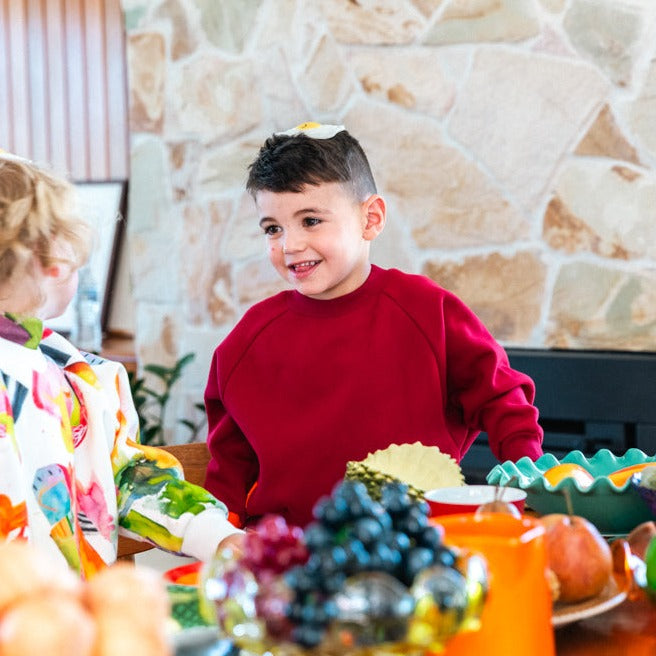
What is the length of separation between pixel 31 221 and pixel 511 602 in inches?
23.8

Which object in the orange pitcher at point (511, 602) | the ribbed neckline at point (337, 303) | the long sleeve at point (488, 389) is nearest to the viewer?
the orange pitcher at point (511, 602)

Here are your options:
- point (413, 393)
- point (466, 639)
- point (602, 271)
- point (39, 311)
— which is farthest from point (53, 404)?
point (602, 271)

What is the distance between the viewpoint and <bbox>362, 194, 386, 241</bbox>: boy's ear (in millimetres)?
1728

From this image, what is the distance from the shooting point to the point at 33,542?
0.99m

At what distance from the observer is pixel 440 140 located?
125 inches

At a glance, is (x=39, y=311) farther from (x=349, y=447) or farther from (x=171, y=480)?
(x=349, y=447)

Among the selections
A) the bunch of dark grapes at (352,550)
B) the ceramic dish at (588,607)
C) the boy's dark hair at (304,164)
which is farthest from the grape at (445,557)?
the boy's dark hair at (304,164)

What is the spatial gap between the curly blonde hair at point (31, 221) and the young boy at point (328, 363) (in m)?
0.57

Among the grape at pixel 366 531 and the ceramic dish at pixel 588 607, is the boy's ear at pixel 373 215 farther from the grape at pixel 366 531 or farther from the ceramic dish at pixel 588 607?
the grape at pixel 366 531

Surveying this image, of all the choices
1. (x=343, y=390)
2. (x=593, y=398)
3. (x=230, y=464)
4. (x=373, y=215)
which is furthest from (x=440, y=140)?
(x=230, y=464)

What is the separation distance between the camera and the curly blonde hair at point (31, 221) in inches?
38.8

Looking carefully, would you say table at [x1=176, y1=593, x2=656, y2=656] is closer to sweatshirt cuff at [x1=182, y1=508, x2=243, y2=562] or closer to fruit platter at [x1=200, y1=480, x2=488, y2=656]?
fruit platter at [x1=200, y1=480, x2=488, y2=656]

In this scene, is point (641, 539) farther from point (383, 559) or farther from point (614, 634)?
point (383, 559)

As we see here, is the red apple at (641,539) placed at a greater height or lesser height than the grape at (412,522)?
lesser
